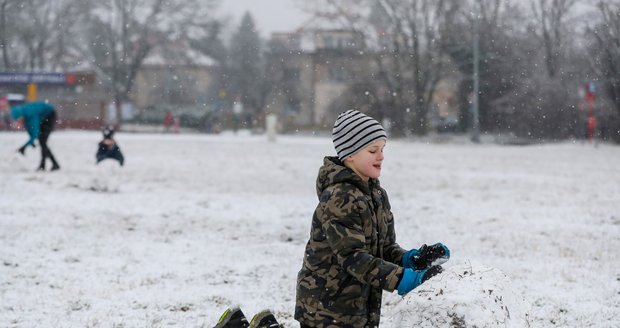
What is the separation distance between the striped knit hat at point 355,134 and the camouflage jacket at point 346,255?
3.1 inches

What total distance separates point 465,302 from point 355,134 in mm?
878

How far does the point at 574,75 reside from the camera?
39.6 metres

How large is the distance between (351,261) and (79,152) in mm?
20077

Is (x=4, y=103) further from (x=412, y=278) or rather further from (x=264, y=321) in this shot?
(x=412, y=278)

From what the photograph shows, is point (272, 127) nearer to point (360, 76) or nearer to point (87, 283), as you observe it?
point (360, 76)

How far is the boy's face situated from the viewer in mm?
3223

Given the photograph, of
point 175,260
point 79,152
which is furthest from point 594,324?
point 79,152

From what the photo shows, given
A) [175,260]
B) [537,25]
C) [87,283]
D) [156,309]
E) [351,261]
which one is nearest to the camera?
[351,261]

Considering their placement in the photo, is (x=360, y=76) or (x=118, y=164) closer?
(x=118, y=164)

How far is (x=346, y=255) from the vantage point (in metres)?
3.06

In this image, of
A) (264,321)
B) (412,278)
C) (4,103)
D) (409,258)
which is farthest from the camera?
(4,103)

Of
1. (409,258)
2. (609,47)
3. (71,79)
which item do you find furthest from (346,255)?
(71,79)

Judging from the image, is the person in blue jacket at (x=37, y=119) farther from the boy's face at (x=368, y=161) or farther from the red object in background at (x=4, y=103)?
the red object in background at (x=4, y=103)

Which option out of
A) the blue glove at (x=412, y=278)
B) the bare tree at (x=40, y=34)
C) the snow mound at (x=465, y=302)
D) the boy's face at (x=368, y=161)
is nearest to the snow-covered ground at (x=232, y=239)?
the snow mound at (x=465, y=302)
